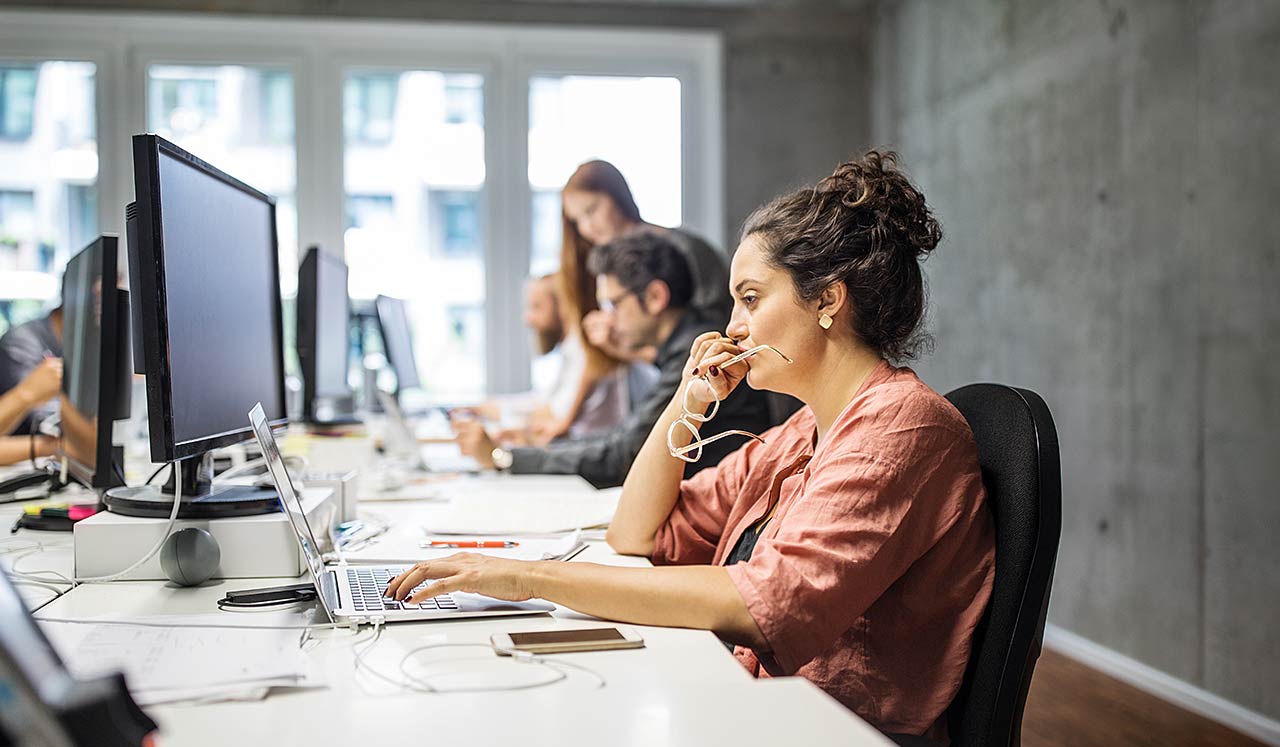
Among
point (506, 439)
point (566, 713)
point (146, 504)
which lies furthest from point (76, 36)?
point (566, 713)

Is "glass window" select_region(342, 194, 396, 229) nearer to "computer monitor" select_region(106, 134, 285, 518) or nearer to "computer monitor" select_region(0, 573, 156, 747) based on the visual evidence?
"computer monitor" select_region(106, 134, 285, 518)

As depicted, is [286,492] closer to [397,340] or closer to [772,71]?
[397,340]

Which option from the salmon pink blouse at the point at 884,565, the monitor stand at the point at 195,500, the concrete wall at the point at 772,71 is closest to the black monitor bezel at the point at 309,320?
the monitor stand at the point at 195,500

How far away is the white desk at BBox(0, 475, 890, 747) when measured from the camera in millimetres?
854

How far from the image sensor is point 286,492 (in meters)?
1.37

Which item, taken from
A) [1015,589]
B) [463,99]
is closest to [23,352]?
[463,99]

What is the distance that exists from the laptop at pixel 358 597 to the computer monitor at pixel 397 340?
209cm

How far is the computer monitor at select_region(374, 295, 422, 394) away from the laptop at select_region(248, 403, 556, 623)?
6.86ft

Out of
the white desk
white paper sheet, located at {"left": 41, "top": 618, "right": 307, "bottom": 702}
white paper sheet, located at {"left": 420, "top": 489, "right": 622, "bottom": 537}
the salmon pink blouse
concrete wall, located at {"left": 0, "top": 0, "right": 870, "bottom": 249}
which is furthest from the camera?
concrete wall, located at {"left": 0, "top": 0, "right": 870, "bottom": 249}

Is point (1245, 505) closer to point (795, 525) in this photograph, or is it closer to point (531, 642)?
point (795, 525)

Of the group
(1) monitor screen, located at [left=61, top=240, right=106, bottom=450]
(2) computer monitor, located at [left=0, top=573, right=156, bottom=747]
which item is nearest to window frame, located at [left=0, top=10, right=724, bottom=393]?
(1) monitor screen, located at [left=61, top=240, right=106, bottom=450]

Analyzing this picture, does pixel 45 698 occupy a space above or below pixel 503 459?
above

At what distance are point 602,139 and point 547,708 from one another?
4.64m

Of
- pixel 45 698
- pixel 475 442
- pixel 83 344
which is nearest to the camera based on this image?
pixel 45 698
